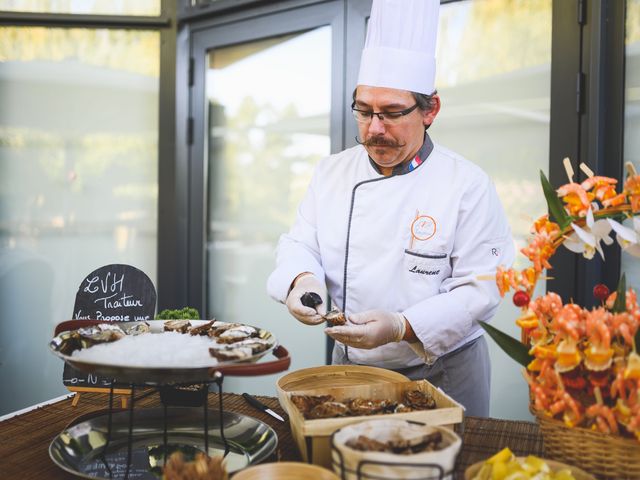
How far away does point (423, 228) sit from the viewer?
2.03 m

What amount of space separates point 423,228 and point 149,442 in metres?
1.04

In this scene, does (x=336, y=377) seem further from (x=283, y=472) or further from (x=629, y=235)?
(x=629, y=235)

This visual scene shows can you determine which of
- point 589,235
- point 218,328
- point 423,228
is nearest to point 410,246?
point 423,228

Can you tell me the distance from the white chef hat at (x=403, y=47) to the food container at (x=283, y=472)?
129 centimetres

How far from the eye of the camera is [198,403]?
1.69 meters

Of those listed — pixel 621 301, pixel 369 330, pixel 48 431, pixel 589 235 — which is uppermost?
pixel 589 235

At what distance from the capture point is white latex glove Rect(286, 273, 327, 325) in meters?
1.74

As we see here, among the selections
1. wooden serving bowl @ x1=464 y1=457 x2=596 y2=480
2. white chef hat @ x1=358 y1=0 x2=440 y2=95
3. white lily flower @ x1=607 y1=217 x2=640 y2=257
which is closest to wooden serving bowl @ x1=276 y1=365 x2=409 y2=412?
wooden serving bowl @ x1=464 y1=457 x2=596 y2=480

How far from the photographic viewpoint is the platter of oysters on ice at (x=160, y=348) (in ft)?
3.82

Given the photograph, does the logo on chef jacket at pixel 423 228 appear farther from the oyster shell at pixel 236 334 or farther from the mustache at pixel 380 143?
the oyster shell at pixel 236 334

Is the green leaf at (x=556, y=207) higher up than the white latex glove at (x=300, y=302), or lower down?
higher up

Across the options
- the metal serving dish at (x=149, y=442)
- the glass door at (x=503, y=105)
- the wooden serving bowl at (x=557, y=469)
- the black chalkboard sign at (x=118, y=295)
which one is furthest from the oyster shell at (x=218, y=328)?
the glass door at (x=503, y=105)

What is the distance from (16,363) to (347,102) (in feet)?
8.49

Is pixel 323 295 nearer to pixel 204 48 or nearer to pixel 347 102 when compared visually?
pixel 347 102
